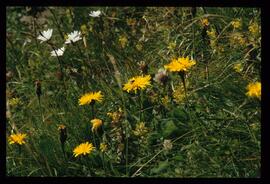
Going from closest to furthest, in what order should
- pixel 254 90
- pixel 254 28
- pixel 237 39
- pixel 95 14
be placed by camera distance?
pixel 254 90
pixel 254 28
pixel 237 39
pixel 95 14

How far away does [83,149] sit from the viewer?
9.16 feet

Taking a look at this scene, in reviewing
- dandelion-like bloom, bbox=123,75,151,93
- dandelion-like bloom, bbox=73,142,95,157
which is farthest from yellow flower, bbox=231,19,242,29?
dandelion-like bloom, bbox=73,142,95,157

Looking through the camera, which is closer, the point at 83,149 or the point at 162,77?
the point at 83,149

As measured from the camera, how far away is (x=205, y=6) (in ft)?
11.7

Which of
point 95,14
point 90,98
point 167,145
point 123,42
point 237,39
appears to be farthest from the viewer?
point 95,14

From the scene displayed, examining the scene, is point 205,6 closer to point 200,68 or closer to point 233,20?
point 233,20

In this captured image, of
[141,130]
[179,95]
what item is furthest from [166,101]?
[141,130]

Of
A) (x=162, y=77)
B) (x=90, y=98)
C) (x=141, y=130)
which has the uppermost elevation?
(x=162, y=77)

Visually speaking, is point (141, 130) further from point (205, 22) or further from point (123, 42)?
point (123, 42)

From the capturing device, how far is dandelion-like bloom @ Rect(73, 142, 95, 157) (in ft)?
9.11

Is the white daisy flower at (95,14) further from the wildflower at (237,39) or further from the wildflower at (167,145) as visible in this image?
the wildflower at (167,145)

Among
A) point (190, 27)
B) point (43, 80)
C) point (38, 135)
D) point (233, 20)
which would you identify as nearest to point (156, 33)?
point (190, 27)

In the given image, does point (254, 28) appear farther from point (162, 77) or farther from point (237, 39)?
point (162, 77)

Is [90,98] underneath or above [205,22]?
underneath
